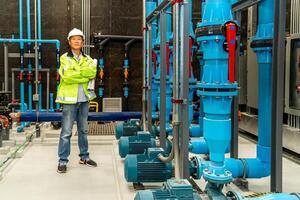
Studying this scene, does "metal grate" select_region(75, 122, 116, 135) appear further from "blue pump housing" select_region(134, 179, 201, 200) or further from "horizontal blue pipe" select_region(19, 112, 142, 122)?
"blue pump housing" select_region(134, 179, 201, 200)

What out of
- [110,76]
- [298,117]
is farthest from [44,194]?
[110,76]

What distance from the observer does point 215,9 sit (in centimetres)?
258

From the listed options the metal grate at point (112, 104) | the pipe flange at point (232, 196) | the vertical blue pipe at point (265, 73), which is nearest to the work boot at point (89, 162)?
the vertical blue pipe at point (265, 73)

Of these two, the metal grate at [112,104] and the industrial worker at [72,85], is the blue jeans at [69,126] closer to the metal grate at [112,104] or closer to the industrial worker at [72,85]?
the industrial worker at [72,85]

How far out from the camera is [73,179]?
379 cm

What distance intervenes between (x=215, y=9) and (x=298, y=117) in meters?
2.57

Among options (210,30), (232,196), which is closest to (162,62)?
(210,30)

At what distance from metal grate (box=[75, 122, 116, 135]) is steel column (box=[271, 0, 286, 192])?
3593 mm

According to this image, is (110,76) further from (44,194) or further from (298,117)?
(44,194)

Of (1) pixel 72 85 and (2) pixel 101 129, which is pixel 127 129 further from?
(2) pixel 101 129

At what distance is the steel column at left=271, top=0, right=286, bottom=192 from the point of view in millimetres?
2523

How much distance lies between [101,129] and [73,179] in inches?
97.1

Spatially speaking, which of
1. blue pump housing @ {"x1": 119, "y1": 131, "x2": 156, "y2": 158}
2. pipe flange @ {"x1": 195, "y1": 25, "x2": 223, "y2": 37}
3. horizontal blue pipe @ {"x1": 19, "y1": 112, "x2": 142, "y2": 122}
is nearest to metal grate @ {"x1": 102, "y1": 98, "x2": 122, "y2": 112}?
horizontal blue pipe @ {"x1": 19, "y1": 112, "x2": 142, "y2": 122}

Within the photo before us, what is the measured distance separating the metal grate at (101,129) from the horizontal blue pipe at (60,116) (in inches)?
20.3
